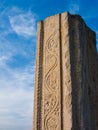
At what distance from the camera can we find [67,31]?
469 centimetres

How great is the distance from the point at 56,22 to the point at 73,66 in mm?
921

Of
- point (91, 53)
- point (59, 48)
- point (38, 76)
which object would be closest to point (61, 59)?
point (59, 48)

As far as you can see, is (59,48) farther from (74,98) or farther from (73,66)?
(74,98)

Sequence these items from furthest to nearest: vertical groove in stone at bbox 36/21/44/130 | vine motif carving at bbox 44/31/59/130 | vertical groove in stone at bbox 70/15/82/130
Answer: vertical groove in stone at bbox 36/21/44/130, vine motif carving at bbox 44/31/59/130, vertical groove in stone at bbox 70/15/82/130

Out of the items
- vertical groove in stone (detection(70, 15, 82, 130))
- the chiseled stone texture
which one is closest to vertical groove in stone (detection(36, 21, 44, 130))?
the chiseled stone texture

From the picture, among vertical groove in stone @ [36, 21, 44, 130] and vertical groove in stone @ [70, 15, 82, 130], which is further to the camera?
vertical groove in stone @ [36, 21, 44, 130]

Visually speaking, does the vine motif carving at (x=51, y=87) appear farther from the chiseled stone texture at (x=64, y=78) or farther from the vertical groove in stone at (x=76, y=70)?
the vertical groove in stone at (x=76, y=70)

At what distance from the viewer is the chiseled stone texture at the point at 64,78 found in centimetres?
429

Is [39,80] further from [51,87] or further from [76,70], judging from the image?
[76,70]

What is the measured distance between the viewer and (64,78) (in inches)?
175

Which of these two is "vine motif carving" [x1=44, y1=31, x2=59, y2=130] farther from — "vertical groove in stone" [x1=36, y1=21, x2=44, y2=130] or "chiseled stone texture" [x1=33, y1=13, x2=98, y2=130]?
"vertical groove in stone" [x1=36, y1=21, x2=44, y2=130]

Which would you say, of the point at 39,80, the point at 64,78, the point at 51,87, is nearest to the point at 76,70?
the point at 64,78

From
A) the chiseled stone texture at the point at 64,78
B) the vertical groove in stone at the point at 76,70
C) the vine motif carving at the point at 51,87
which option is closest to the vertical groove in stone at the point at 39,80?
the chiseled stone texture at the point at 64,78

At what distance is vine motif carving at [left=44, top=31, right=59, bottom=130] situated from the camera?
4.39 m
